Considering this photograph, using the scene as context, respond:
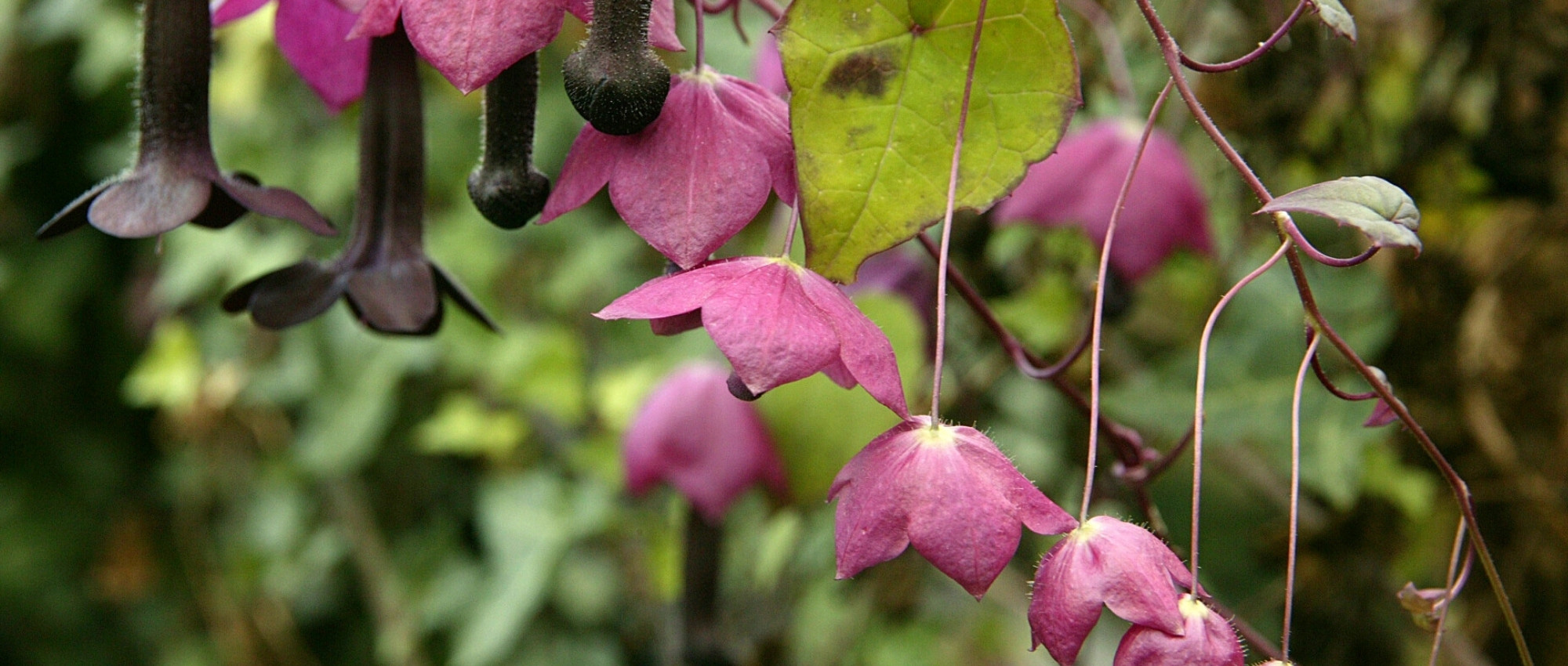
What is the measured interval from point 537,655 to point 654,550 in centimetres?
16

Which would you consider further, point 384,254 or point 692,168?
point 384,254

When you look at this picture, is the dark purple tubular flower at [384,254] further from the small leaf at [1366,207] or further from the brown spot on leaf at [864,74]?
the small leaf at [1366,207]

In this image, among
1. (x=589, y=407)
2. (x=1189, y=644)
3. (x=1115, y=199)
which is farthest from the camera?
(x=589, y=407)

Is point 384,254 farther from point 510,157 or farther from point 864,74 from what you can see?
point 864,74

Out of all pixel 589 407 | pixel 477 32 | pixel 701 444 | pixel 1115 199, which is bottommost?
pixel 589 407

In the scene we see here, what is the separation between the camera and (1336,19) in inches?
14.4

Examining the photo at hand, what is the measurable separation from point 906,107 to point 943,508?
0.13 meters

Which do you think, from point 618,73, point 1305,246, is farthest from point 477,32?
point 1305,246

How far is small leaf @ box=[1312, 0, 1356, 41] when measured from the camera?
0.36 meters

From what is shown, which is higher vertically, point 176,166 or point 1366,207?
point 1366,207

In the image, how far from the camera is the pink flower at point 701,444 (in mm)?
826

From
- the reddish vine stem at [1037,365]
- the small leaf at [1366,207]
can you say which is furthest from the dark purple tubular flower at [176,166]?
Answer: the small leaf at [1366,207]

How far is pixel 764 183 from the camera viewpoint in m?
0.38

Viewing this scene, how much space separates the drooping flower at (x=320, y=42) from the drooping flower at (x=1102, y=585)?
357 millimetres
